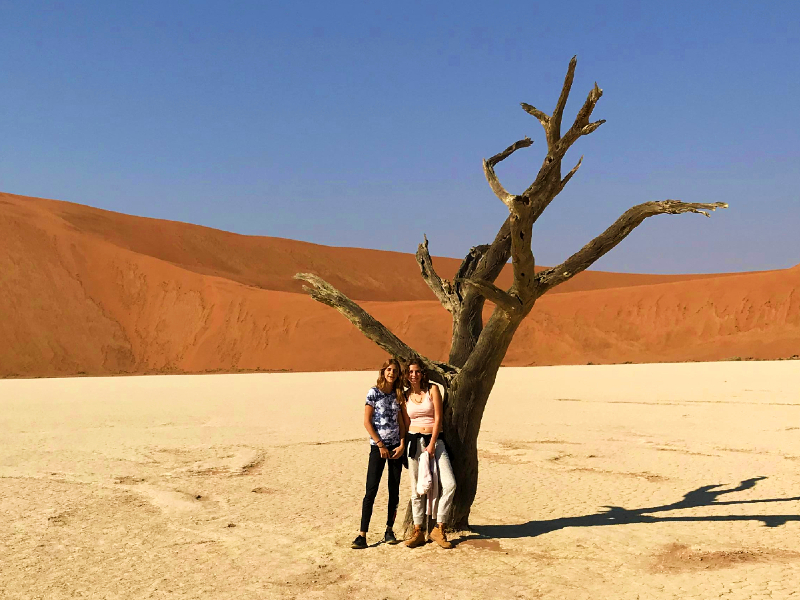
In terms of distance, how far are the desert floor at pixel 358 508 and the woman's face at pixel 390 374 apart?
1.56 m

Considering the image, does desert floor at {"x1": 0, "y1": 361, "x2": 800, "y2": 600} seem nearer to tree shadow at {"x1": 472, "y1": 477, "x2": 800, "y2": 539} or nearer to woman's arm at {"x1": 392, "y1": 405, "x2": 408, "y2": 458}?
tree shadow at {"x1": 472, "y1": 477, "x2": 800, "y2": 539}

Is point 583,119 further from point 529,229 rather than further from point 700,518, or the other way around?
point 700,518

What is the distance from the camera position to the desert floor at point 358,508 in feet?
19.8

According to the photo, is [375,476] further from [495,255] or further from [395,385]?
[495,255]

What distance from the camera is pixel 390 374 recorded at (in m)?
6.88

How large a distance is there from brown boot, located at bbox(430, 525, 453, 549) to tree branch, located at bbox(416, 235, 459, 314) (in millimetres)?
2159

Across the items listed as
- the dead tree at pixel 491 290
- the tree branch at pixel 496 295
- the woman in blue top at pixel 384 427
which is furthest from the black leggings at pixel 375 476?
the tree branch at pixel 496 295

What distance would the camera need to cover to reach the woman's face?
22.5 ft

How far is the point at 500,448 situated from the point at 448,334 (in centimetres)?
3651

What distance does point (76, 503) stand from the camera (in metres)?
9.00

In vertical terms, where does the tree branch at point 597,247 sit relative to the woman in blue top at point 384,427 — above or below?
above

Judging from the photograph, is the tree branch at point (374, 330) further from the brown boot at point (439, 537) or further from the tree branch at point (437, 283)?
the brown boot at point (439, 537)

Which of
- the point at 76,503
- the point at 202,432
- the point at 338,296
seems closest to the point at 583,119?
the point at 338,296

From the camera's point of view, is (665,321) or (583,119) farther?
(665,321)
